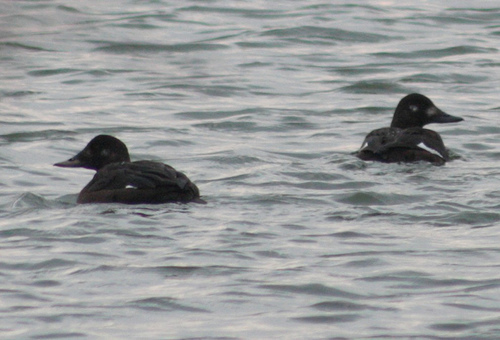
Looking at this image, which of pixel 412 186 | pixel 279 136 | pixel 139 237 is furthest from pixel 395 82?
pixel 139 237

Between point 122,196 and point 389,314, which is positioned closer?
point 389,314

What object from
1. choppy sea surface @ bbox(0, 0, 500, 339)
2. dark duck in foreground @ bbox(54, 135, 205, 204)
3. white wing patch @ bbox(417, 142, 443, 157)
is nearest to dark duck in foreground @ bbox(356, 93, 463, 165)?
white wing patch @ bbox(417, 142, 443, 157)

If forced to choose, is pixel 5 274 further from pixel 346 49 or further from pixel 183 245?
pixel 346 49

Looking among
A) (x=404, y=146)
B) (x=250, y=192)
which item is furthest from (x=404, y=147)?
(x=250, y=192)

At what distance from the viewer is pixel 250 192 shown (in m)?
9.74

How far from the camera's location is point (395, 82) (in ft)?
53.6

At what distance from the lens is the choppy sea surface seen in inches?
239

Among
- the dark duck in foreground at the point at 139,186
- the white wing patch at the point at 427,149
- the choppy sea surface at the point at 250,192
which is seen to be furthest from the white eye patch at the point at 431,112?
the dark duck in foreground at the point at 139,186

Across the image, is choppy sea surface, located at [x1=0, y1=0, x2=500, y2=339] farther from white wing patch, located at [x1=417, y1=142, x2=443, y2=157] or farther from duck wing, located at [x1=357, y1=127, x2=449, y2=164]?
white wing patch, located at [x1=417, y1=142, x2=443, y2=157]

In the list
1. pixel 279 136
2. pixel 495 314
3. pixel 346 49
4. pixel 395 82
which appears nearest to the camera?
pixel 495 314

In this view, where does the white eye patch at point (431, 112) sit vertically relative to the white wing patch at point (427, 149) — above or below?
above

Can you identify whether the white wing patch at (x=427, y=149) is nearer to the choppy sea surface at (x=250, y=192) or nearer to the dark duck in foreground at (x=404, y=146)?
the dark duck in foreground at (x=404, y=146)

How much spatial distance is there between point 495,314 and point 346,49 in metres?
13.0

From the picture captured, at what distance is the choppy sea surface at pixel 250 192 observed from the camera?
19.9 feet
